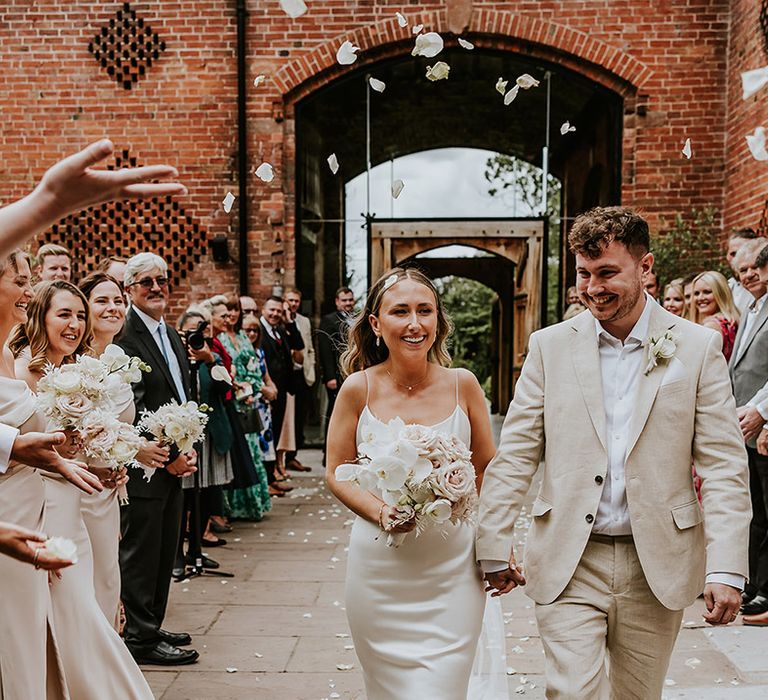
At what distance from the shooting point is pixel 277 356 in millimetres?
9469

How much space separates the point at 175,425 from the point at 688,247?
7284mm

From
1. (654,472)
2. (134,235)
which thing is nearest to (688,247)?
(134,235)

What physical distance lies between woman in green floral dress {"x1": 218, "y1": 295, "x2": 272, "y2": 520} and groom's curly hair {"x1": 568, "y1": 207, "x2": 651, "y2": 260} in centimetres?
471

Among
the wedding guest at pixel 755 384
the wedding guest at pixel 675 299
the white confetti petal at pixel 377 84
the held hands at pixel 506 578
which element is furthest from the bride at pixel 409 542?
the wedding guest at pixel 675 299

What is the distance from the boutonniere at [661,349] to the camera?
285 centimetres

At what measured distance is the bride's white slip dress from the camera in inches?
121

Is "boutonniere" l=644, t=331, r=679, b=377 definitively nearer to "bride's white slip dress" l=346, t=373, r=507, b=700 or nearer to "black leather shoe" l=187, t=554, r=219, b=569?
"bride's white slip dress" l=346, t=373, r=507, b=700

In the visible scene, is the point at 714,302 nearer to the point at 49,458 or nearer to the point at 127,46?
the point at 49,458

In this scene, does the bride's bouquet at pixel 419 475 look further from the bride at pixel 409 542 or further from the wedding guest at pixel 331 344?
the wedding guest at pixel 331 344

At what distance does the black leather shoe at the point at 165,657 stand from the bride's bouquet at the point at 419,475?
2263 millimetres

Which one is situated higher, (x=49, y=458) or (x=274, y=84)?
(x=274, y=84)

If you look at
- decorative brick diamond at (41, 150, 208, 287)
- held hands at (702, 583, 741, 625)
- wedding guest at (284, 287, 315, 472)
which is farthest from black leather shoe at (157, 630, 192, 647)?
decorative brick diamond at (41, 150, 208, 287)

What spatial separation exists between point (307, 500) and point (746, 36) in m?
6.92

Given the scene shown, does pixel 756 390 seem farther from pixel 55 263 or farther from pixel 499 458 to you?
pixel 55 263
